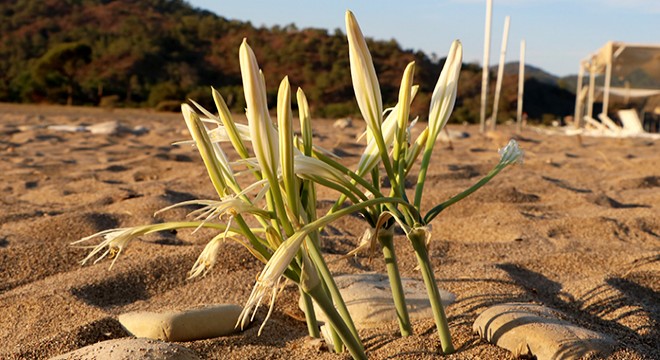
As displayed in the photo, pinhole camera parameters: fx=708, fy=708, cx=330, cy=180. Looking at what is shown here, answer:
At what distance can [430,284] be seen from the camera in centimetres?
106

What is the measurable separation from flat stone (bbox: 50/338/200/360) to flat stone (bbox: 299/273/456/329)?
0.36 metres

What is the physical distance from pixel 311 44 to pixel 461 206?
27277 mm

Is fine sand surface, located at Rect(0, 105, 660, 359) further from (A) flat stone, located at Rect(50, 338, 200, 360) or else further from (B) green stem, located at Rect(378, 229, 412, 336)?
(A) flat stone, located at Rect(50, 338, 200, 360)

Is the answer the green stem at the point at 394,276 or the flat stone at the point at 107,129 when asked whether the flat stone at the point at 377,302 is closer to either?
the green stem at the point at 394,276

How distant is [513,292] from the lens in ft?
5.47

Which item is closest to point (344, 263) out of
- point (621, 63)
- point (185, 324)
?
point (185, 324)

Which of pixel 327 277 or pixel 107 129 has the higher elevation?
pixel 327 277

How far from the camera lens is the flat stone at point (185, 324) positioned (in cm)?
136

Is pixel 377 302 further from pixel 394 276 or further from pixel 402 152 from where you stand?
pixel 402 152

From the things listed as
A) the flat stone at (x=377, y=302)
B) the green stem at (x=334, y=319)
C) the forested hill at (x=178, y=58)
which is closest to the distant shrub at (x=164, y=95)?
the forested hill at (x=178, y=58)

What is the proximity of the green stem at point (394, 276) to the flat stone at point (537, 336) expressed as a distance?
145 millimetres

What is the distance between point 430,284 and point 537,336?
233 millimetres

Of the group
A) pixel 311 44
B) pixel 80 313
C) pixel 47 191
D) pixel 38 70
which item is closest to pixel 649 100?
pixel 311 44

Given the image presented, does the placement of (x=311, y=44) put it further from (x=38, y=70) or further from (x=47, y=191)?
(x=47, y=191)
